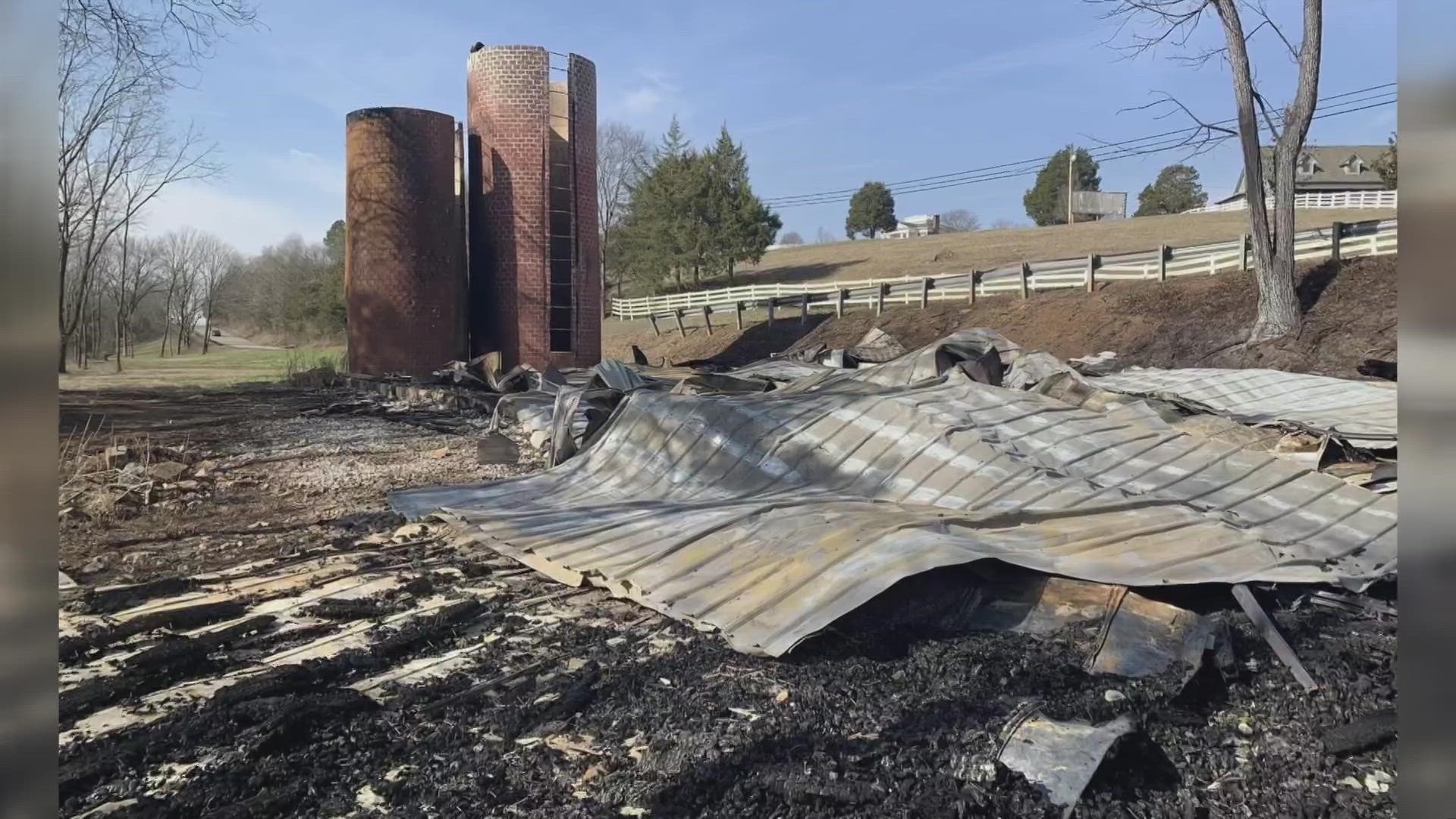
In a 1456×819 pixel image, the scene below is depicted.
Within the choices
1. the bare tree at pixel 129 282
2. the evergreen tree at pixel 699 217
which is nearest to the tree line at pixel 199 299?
the bare tree at pixel 129 282

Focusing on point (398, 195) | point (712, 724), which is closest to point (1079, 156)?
point (398, 195)

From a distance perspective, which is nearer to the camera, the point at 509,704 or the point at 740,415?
the point at 509,704

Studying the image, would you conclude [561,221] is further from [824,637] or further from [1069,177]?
[1069,177]

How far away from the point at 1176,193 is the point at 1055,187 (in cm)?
699

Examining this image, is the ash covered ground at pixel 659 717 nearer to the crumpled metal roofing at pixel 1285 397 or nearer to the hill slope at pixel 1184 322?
the crumpled metal roofing at pixel 1285 397

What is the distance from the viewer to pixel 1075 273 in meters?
20.9

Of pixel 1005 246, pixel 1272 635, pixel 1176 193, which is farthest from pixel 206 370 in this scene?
pixel 1176 193

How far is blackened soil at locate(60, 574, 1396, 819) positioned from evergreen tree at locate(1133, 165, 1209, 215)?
58.1 metres

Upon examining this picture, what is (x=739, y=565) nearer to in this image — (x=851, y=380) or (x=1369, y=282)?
(x=851, y=380)

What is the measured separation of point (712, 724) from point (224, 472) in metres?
7.44

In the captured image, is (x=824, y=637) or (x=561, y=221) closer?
(x=824, y=637)

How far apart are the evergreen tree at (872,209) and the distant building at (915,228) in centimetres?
95

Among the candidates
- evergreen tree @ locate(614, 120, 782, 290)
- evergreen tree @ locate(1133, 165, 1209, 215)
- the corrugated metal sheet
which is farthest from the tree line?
evergreen tree @ locate(1133, 165, 1209, 215)
